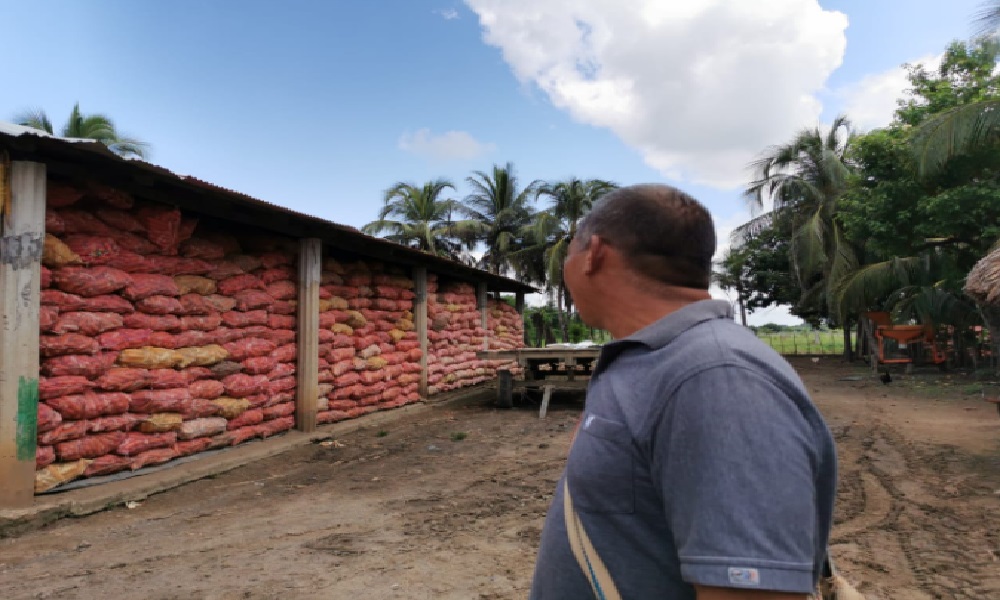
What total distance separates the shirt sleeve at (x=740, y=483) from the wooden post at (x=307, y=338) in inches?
282

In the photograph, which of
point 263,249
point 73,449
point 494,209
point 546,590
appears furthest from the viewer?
point 494,209

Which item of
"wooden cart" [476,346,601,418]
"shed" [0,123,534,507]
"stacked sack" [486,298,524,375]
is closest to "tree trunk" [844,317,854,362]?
"stacked sack" [486,298,524,375]

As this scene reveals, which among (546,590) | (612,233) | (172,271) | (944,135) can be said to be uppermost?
(944,135)

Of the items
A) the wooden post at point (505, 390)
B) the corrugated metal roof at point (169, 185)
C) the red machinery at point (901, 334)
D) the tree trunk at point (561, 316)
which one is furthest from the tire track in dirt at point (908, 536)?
the tree trunk at point (561, 316)

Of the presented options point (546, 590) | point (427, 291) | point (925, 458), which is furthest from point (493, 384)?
point (546, 590)

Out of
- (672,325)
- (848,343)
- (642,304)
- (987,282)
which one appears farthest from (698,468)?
(848,343)

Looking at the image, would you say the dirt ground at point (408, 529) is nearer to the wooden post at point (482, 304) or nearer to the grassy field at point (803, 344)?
the wooden post at point (482, 304)

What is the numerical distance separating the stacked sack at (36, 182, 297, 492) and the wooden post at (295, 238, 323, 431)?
0.37 meters

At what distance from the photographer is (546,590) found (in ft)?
3.37

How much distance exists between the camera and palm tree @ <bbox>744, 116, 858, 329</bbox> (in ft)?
66.7

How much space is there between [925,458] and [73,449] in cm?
801

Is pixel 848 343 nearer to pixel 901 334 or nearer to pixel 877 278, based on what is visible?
pixel 877 278

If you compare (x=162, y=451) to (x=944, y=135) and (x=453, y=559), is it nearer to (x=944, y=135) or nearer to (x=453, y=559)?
(x=453, y=559)

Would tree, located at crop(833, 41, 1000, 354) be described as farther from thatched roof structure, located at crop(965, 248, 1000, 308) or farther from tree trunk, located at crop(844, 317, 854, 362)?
thatched roof structure, located at crop(965, 248, 1000, 308)
